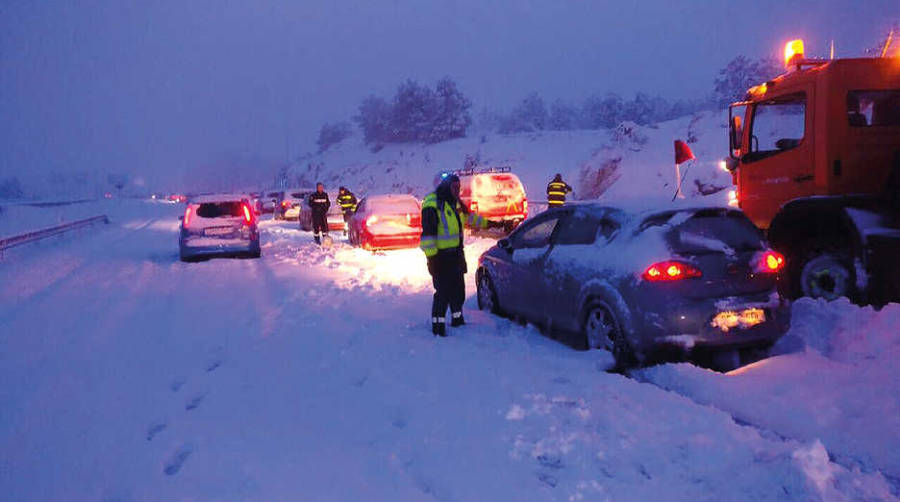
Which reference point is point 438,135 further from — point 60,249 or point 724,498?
point 724,498

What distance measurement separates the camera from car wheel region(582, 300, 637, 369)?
230 inches

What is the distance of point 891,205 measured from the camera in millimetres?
6980

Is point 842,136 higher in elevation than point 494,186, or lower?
higher

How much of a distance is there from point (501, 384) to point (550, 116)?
10367 centimetres

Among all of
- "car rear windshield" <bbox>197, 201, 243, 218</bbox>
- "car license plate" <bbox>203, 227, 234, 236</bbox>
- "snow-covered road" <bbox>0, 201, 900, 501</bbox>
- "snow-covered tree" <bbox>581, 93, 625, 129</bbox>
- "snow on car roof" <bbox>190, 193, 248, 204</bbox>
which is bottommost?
"snow-covered road" <bbox>0, 201, 900, 501</bbox>

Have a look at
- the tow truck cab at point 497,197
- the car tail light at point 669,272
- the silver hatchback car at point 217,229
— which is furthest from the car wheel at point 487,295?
the tow truck cab at point 497,197

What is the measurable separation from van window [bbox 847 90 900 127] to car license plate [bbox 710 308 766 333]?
3.42 meters

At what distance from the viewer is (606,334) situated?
608 cm

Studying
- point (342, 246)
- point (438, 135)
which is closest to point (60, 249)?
point (342, 246)

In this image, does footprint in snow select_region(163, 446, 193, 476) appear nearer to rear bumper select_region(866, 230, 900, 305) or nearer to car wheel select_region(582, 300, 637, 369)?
car wheel select_region(582, 300, 637, 369)

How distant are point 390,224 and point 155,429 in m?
11.2

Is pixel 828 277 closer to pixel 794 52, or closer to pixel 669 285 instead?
pixel 794 52

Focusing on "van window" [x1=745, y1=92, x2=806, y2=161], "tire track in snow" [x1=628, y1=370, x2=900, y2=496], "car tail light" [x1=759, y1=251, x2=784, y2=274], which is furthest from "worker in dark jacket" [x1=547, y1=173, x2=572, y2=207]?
"tire track in snow" [x1=628, y1=370, x2=900, y2=496]

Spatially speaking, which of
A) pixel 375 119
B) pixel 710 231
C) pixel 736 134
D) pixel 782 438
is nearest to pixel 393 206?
pixel 736 134
